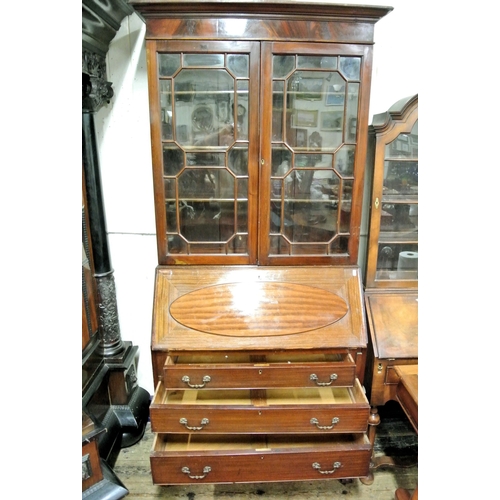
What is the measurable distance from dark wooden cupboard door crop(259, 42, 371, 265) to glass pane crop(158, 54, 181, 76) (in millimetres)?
334

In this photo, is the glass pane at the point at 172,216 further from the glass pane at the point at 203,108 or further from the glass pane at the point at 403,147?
the glass pane at the point at 403,147

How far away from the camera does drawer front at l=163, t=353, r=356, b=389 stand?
137 cm

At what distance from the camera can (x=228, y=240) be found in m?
1.57

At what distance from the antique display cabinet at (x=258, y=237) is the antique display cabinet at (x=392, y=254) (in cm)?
14

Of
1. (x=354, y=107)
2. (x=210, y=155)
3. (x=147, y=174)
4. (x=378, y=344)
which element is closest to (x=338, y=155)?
(x=354, y=107)

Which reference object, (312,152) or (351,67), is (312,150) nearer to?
(312,152)

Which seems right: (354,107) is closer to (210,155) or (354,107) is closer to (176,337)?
(210,155)

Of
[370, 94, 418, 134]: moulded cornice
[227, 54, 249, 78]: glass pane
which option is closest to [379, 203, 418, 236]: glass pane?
[370, 94, 418, 134]: moulded cornice

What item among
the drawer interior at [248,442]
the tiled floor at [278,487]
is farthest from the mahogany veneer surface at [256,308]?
the tiled floor at [278,487]

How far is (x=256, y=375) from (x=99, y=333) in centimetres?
88

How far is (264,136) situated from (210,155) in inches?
9.3

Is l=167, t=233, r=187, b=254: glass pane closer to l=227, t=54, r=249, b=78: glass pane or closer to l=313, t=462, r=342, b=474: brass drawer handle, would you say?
l=227, t=54, r=249, b=78: glass pane
